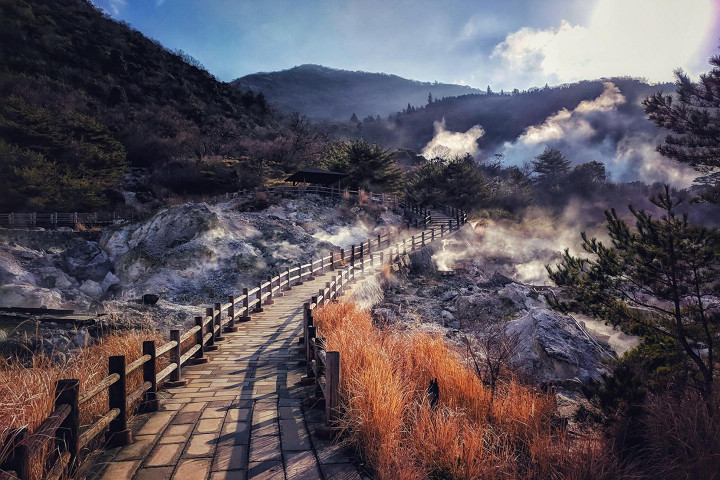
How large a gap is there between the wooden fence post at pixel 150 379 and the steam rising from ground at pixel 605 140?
94501 millimetres

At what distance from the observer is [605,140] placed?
103438mm

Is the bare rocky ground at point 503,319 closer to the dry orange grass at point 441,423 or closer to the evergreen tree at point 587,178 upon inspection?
the dry orange grass at point 441,423

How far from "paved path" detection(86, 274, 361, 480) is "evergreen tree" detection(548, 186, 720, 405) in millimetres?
5151

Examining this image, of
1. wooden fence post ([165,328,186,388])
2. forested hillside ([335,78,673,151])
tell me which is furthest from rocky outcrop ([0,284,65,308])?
forested hillside ([335,78,673,151])

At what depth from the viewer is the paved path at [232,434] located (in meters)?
3.57

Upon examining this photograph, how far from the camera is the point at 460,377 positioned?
5.23m

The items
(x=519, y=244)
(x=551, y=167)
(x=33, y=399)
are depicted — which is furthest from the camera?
(x=551, y=167)

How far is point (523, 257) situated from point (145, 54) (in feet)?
267

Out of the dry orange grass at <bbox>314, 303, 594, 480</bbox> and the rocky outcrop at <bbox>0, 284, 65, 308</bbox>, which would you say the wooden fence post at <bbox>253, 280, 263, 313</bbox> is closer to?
the dry orange grass at <bbox>314, 303, 594, 480</bbox>

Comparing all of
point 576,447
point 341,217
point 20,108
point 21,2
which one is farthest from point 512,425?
point 21,2

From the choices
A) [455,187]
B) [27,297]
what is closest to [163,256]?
[27,297]

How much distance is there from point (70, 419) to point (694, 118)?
9.94m

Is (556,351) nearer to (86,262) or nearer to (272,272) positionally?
(272,272)

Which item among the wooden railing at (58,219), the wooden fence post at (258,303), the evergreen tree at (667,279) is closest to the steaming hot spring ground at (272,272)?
the wooden fence post at (258,303)
